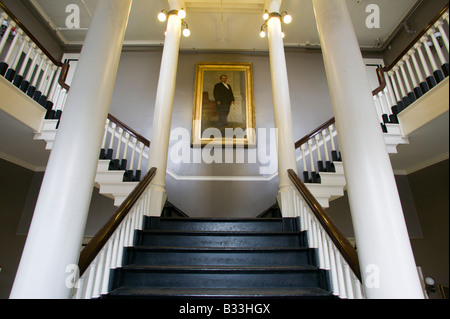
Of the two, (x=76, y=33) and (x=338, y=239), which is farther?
(x=76, y=33)

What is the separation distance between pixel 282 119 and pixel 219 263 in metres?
1.88

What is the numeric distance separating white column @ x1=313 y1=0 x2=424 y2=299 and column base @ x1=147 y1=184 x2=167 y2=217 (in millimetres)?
2047

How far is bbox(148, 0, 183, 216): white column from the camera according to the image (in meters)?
2.64

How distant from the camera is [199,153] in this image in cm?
441

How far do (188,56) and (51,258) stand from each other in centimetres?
500

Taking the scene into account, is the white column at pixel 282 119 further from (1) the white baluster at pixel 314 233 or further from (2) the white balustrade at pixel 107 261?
(2) the white balustrade at pixel 107 261

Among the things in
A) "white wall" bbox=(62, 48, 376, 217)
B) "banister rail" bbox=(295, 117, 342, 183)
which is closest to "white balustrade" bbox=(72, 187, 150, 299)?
"white wall" bbox=(62, 48, 376, 217)

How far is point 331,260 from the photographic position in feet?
5.41

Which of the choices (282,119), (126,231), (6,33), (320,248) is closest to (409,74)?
(282,119)

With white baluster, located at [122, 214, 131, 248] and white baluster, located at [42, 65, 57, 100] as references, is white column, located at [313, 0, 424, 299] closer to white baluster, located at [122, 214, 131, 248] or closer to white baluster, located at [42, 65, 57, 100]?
white baluster, located at [122, 214, 131, 248]

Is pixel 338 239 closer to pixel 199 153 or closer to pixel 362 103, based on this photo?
pixel 362 103

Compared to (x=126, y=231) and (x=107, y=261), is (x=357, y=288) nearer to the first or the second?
(x=107, y=261)
